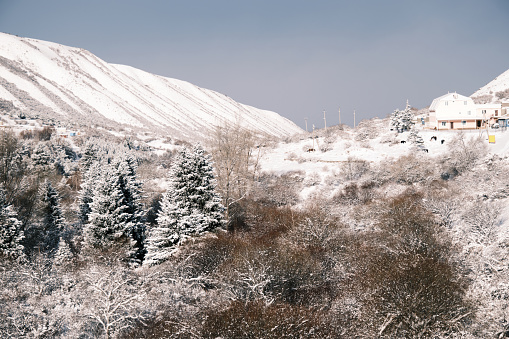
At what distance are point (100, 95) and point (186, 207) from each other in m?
138

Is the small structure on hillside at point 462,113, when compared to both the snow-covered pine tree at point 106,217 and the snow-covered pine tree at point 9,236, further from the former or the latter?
the snow-covered pine tree at point 9,236

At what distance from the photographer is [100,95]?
461ft

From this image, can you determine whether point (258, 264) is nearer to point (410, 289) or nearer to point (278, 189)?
point (410, 289)

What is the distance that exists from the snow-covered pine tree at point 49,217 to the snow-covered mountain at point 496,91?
7018 cm

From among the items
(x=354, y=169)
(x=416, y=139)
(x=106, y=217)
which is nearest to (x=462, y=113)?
(x=416, y=139)

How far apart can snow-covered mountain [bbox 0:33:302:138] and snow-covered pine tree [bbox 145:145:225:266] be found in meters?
75.0

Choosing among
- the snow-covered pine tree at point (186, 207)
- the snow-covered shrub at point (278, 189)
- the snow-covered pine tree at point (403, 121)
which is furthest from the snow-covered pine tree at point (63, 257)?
the snow-covered pine tree at point (403, 121)

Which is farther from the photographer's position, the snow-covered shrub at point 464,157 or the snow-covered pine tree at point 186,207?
the snow-covered shrub at point 464,157

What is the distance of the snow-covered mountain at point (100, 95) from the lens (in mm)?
116312

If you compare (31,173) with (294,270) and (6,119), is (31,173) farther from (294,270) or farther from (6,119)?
(6,119)

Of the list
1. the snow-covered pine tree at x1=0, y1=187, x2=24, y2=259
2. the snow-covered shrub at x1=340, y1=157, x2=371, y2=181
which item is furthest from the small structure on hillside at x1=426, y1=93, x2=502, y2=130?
the snow-covered pine tree at x1=0, y1=187, x2=24, y2=259

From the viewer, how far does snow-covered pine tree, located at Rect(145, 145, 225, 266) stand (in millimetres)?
20094

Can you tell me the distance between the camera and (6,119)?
83812mm

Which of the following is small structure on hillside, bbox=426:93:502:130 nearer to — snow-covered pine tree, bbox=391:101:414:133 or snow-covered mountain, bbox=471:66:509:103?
snow-covered pine tree, bbox=391:101:414:133
